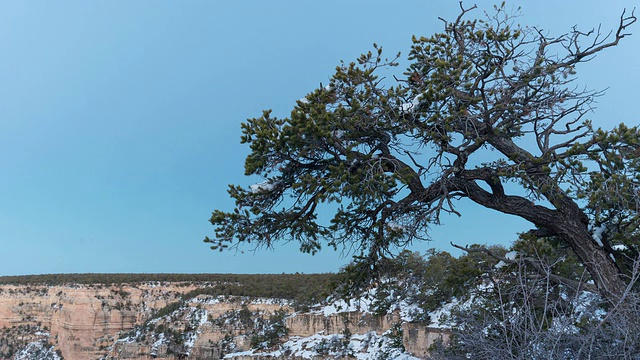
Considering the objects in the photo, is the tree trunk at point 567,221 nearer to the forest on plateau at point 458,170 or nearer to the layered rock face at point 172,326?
the forest on plateau at point 458,170

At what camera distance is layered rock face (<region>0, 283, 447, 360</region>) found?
25422 mm

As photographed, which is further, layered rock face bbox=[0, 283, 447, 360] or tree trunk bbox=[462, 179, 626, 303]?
layered rock face bbox=[0, 283, 447, 360]

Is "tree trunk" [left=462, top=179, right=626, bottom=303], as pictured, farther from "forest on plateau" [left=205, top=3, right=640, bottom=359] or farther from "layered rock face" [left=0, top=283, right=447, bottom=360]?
"layered rock face" [left=0, top=283, right=447, bottom=360]

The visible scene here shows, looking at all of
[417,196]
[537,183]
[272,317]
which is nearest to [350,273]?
[417,196]

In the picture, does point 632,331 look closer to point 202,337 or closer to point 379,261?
point 379,261

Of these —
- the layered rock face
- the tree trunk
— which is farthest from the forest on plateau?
the layered rock face

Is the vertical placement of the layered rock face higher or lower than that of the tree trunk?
lower

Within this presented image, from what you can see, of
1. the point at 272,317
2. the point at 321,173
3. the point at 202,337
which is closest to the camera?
the point at 321,173

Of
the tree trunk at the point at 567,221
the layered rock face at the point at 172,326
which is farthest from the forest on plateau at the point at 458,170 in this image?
the layered rock face at the point at 172,326

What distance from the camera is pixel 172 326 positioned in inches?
1411

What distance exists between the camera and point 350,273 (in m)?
9.16

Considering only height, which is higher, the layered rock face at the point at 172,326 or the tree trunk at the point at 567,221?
the tree trunk at the point at 567,221

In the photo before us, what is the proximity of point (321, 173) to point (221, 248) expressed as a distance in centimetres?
247

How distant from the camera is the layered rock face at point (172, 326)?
25.4 m
